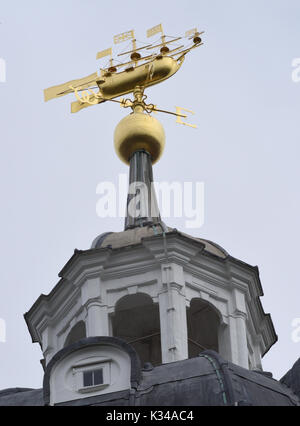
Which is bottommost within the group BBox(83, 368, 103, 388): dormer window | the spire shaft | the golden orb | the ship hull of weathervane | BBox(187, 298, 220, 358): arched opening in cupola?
BBox(83, 368, 103, 388): dormer window

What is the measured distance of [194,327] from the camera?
5775cm

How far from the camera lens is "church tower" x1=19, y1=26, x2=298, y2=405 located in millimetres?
49438

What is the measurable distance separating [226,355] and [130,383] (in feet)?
23.7

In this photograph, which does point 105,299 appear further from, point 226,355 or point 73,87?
point 73,87

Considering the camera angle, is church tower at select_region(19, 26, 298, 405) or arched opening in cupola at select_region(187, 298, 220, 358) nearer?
church tower at select_region(19, 26, 298, 405)

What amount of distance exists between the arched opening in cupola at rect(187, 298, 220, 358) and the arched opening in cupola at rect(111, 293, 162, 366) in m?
0.94

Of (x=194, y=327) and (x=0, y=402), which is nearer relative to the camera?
(x=0, y=402)

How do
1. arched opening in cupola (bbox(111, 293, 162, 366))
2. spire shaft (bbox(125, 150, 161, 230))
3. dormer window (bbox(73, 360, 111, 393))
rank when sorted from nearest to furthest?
dormer window (bbox(73, 360, 111, 393)), arched opening in cupola (bbox(111, 293, 162, 366)), spire shaft (bbox(125, 150, 161, 230))

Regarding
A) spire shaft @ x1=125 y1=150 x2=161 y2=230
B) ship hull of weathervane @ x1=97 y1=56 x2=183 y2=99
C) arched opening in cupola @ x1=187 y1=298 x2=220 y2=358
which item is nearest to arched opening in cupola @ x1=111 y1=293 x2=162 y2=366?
arched opening in cupola @ x1=187 y1=298 x2=220 y2=358

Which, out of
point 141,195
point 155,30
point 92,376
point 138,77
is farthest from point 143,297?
point 155,30

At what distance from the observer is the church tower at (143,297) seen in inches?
1946

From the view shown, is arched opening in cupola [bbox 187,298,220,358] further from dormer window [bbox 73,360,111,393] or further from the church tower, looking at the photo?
dormer window [bbox 73,360,111,393]
